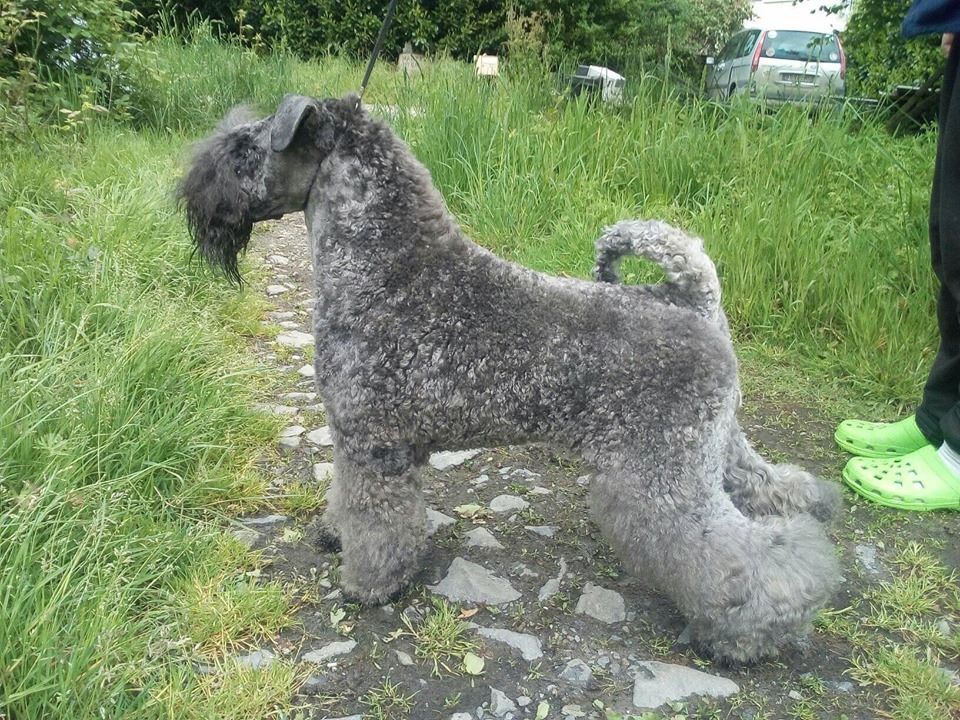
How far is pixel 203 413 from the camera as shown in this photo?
2.76 meters

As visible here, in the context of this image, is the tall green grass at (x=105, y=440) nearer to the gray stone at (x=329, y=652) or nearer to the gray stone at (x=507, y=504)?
the gray stone at (x=329, y=652)

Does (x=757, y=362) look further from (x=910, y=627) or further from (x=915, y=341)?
(x=910, y=627)

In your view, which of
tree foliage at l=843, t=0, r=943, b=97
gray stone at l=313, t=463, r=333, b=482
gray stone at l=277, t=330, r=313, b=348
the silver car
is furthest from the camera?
tree foliage at l=843, t=0, r=943, b=97

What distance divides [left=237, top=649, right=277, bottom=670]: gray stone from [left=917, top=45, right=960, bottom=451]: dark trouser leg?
2.46 meters

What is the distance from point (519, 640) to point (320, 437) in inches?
53.4

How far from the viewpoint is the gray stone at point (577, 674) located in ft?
6.65

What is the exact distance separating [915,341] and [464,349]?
2.69 m

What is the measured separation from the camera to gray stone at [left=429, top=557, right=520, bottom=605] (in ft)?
7.66

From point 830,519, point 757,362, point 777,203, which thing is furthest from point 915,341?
point 830,519

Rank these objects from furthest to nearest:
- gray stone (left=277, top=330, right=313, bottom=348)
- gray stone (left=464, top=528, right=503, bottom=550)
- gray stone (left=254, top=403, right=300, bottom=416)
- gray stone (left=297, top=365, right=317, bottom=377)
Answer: gray stone (left=277, top=330, right=313, bottom=348)
gray stone (left=297, top=365, right=317, bottom=377)
gray stone (left=254, top=403, right=300, bottom=416)
gray stone (left=464, top=528, right=503, bottom=550)

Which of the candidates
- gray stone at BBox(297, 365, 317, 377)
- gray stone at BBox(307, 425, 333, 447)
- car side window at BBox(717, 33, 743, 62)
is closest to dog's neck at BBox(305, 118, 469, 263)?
gray stone at BBox(307, 425, 333, 447)

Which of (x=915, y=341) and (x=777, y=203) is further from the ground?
(x=777, y=203)

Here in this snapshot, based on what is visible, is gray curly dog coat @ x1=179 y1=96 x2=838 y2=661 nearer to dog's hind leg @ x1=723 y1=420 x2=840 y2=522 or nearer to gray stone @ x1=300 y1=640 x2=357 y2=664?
dog's hind leg @ x1=723 y1=420 x2=840 y2=522

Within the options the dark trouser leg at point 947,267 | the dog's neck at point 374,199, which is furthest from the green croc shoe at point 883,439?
the dog's neck at point 374,199
